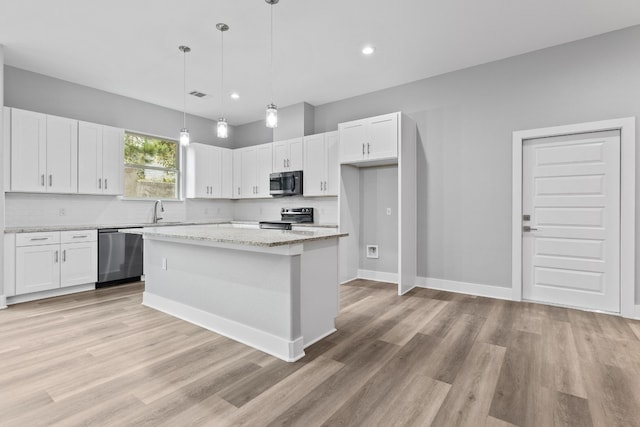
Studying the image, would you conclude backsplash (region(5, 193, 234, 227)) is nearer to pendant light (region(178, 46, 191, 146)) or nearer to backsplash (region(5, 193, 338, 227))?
backsplash (region(5, 193, 338, 227))

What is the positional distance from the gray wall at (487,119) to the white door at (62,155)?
4369 mm

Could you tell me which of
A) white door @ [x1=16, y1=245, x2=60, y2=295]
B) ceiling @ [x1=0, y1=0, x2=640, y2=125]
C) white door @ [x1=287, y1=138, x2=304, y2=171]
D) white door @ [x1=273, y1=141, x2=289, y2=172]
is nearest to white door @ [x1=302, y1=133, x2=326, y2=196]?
white door @ [x1=287, y1=138, x2=304, y2=171]

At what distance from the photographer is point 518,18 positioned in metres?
3.12

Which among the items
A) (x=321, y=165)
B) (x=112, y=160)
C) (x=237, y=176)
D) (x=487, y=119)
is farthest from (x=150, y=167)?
(x=487, y=119)

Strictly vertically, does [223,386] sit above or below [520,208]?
below

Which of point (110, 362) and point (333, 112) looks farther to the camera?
point (333, 112)

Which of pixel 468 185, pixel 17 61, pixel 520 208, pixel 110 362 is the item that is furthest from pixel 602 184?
pixel 17 61

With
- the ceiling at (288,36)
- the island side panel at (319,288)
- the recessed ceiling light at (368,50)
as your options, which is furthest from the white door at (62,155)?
the recessed ceiling light at (368,50)

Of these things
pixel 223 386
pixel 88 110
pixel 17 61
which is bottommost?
pixel 223 386

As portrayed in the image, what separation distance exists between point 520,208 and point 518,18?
6.64 ft

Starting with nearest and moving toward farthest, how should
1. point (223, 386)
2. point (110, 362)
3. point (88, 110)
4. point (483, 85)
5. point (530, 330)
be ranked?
1. point (223, 386)
2. point (110, 362)
3. point (530, 330)
4. point (483, 85)
5. point (88, 110)

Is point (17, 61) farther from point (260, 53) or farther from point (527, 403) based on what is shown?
point (527, 403)

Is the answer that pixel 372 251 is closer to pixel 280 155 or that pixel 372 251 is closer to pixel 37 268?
pixel 280 155

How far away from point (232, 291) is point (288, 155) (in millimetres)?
3278
